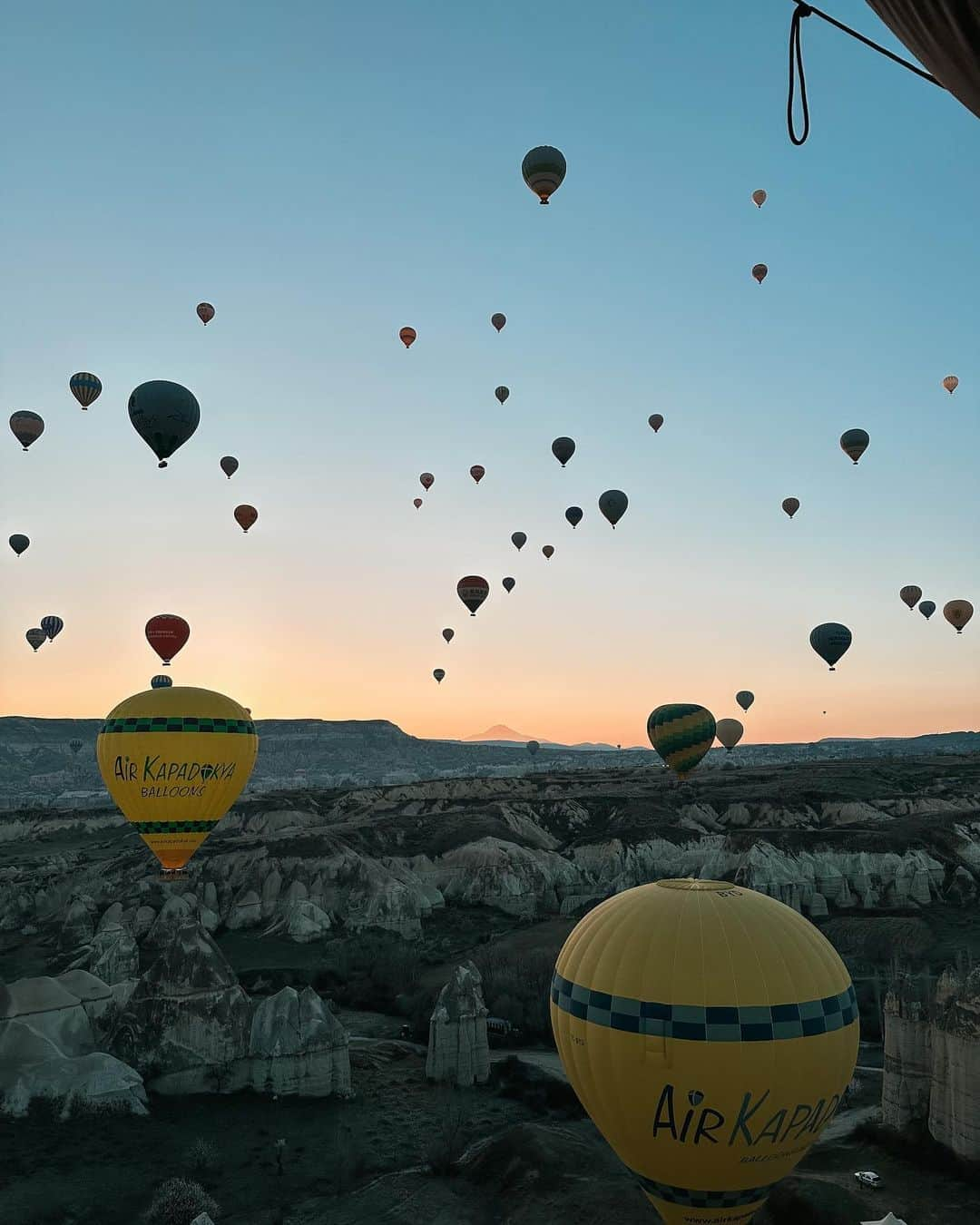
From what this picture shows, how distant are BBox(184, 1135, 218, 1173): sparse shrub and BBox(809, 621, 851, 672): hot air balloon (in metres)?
46.6

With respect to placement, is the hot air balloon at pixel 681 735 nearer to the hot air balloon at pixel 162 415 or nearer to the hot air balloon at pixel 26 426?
the hot air balloon at pixel 162 415

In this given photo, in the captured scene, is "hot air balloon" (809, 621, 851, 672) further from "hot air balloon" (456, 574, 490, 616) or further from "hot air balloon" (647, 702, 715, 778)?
"hot air balloon" (456, 574, 490, 616)

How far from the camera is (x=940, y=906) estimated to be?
62.3 metres

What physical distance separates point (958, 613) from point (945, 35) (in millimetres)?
74743

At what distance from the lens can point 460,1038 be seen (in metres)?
34.5

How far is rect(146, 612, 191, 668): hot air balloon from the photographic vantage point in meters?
53.7

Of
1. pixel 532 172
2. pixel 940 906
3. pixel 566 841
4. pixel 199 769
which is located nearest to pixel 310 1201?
pixel 199 769

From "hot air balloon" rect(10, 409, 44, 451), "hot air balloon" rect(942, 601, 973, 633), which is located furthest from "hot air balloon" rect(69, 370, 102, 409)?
"hot air balloon" rect(942, 601, 973, 633)

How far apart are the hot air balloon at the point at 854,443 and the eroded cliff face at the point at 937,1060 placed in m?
35.9

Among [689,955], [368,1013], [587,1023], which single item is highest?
[689,955]

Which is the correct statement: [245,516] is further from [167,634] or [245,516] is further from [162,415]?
[162,415]

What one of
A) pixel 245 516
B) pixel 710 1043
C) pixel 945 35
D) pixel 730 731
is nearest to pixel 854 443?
pixel 245 516

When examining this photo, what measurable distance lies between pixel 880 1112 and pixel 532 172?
3738cm

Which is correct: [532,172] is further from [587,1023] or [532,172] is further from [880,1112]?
[880,1112]
